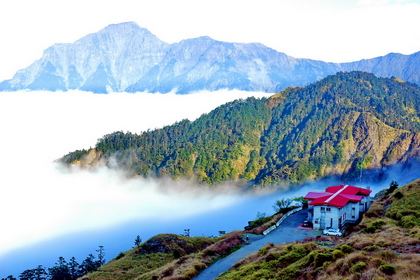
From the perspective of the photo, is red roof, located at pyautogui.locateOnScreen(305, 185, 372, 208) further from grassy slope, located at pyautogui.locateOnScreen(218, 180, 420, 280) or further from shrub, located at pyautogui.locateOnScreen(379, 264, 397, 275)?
shrub, located at pyautogui.locateOnScreen(379, 264, 397, 275)

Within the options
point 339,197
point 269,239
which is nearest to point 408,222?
point 339,197

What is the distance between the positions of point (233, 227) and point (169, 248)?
133481 millimetres

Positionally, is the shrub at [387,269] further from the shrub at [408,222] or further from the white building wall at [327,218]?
the white building wall at [327,218]

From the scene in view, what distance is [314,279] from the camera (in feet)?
79.3

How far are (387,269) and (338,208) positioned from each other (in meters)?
33.0

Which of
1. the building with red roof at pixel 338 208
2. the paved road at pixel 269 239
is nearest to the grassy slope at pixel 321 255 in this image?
the paved road at pixel 269 239

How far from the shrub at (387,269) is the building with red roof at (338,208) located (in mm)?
32510

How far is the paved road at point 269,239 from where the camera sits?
37744 millimetres

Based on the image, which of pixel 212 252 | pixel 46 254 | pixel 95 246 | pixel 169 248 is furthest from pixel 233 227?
pixel 212 252

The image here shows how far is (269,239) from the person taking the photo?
48.4m

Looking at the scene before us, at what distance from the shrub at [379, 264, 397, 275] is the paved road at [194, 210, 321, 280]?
17.5 meters

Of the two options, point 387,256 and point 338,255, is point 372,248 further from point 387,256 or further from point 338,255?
point 387,256

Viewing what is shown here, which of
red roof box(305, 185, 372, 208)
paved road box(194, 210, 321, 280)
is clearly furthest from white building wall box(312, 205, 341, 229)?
paved road box(194, 210, 321, 280)

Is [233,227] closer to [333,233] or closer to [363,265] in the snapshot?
[333,233]
